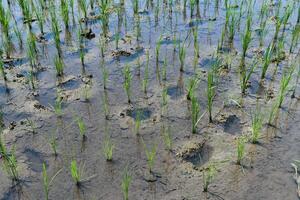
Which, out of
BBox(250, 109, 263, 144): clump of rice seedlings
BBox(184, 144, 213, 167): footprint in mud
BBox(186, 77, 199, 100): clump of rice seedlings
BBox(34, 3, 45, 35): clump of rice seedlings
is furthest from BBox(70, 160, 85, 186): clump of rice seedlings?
BBox(34, 3, 45, 35): clump of rice seedlings

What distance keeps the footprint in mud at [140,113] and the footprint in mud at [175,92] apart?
326 millimetres

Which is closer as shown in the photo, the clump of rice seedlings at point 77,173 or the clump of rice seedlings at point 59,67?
the clump of rice seedlings at point 77,173

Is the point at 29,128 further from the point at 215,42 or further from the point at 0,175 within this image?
the point at 215,42

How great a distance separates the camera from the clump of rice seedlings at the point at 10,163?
282 cm

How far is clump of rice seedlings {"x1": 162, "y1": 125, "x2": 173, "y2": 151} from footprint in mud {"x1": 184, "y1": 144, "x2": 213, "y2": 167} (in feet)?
0.59

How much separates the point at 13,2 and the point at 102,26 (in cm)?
154

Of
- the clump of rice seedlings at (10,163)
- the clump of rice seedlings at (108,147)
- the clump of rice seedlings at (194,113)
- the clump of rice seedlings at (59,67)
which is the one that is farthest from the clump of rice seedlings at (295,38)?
the clump of rice seedlings at (10,163)

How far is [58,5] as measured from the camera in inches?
213

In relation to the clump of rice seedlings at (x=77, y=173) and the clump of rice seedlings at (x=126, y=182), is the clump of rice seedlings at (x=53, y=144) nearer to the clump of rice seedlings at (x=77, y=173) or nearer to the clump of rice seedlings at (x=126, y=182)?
the clump of rice seedlings at (x=77, y=173)

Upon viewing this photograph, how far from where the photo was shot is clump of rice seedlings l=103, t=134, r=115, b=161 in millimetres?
2966

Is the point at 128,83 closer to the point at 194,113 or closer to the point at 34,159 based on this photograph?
the point at 194,113

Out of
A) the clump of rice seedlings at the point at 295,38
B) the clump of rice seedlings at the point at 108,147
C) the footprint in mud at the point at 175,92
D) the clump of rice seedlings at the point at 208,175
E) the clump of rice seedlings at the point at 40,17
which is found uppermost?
the clump of rice seedlings at the point at 40,17

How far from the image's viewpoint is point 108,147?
3.07 metres

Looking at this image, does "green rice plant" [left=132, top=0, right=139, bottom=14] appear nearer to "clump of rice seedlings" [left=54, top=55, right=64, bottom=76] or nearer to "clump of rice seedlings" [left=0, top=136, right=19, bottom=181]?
"clump of rice seedlings" [left=54, top=55, right=64, bottom=76]
